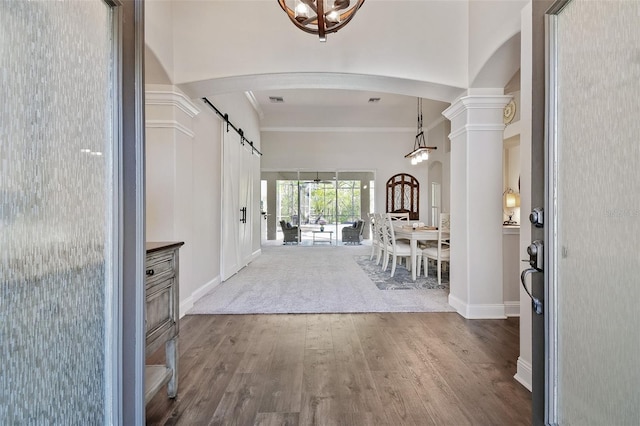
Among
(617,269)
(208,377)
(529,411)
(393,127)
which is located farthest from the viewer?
(393,127)

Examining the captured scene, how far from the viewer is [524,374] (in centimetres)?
200

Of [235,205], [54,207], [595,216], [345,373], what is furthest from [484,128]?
[235,205]

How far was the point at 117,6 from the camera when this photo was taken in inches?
41.5

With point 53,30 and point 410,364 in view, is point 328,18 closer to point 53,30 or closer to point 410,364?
point 53,30

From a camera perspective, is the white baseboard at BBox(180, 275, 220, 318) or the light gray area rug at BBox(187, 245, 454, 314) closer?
the white baseboard at BBox(180, 275, 220, 318)

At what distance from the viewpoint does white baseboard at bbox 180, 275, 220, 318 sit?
3.26 metres

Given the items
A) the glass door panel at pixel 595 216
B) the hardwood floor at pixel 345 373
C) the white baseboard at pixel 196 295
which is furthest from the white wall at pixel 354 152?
the glass door panel at pixel 595 216

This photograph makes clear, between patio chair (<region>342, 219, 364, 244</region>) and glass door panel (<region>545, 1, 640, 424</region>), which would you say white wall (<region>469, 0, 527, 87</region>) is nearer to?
glass door panel (<region>545, 1, 640, 424</region>)

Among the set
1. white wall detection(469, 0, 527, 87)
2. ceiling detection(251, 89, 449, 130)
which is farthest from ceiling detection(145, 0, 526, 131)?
ceiling detection(251, 89, 449, 130)

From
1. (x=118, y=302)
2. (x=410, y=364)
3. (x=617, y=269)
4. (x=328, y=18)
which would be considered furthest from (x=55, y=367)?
(x=328, y=18)

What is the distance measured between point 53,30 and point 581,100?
5.32 ft

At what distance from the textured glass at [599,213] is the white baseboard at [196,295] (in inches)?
124

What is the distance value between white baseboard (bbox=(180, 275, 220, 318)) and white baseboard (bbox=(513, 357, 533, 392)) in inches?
116

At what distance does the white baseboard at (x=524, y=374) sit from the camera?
1943mm
